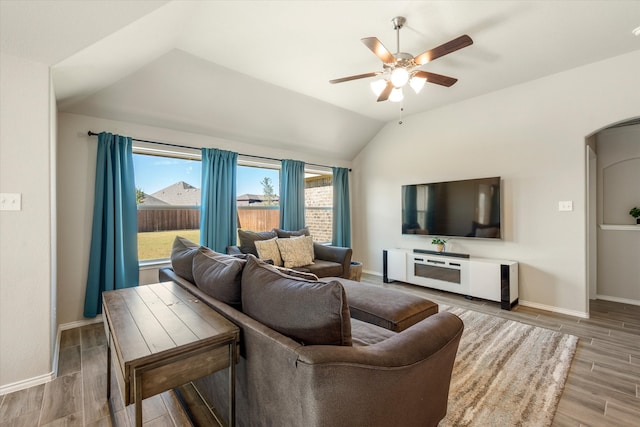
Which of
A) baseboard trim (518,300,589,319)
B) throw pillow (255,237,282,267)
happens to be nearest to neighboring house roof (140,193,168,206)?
throw pillow (255,237,282,267)

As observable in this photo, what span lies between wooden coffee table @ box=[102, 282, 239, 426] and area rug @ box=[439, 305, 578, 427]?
137cm

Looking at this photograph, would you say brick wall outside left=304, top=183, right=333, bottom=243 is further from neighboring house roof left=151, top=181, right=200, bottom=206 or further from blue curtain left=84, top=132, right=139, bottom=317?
blue curtain left=84, top=132, right=139, bottom=317

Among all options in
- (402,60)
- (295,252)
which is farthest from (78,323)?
(402,60)

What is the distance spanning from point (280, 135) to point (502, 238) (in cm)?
361

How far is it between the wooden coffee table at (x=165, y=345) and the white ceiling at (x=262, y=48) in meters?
1.76

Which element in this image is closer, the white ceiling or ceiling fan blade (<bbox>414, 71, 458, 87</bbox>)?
the white ceiling

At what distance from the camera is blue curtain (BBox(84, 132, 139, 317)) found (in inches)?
118

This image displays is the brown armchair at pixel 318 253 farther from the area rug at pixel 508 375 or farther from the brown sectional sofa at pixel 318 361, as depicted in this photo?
the brown sectional sofa at pixel 318 361

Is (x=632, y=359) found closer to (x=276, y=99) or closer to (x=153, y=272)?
(x=276, y=99)

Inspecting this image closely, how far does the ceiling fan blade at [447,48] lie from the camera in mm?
2033

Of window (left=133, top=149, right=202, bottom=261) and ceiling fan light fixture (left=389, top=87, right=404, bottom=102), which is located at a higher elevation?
ceiling fan light fixture (left=389, top=87, right=404, bottom=102)

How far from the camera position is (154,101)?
322 cm

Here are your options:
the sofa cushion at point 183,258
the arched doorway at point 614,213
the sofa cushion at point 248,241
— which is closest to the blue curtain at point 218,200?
the sofa cushion at point 248,241

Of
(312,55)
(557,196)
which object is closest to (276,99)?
(312,55)
